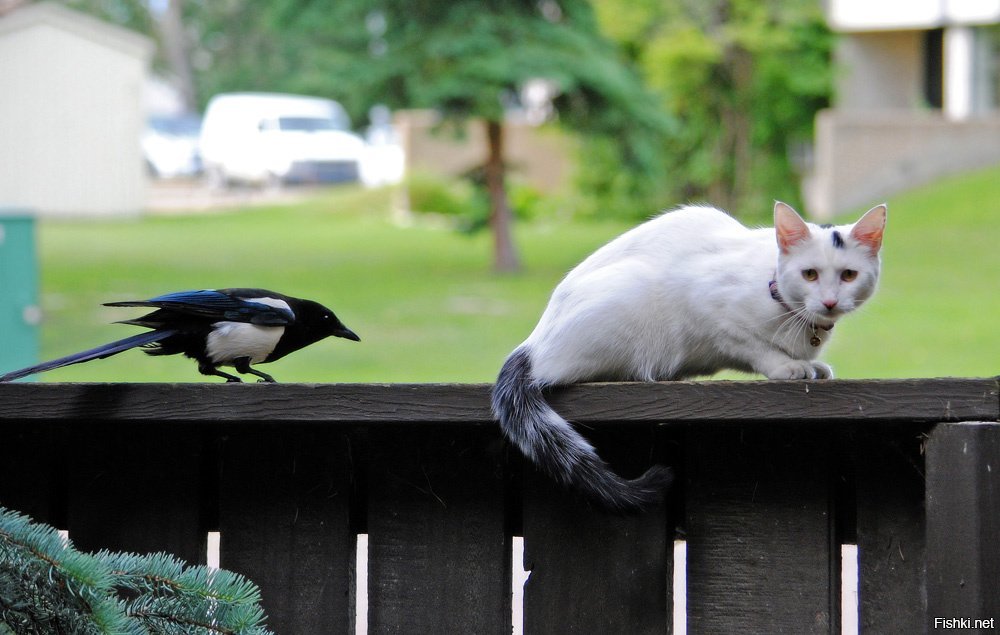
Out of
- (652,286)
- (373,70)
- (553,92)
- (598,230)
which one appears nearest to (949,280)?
(553,92)

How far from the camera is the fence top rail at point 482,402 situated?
5.75 feet

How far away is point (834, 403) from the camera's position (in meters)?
1.77

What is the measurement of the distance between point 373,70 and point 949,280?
23.3ft

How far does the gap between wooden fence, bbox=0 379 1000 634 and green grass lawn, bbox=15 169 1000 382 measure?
3005mm

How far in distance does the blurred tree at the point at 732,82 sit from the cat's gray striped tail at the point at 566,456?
62.1 ft

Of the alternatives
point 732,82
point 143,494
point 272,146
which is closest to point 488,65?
point 732,82

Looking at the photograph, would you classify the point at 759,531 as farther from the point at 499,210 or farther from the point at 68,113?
the point at 68,113

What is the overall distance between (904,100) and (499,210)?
12824 millimetres

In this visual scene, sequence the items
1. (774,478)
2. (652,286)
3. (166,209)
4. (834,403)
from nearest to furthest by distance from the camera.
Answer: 1. (834,403)
2. (774,478)
3. (652,286)
4. (166,209)

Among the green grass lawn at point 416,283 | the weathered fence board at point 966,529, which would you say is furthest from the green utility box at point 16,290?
the weathered fence board at point 966,529

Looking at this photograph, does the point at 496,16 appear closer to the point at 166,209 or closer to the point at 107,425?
the point at 107,425

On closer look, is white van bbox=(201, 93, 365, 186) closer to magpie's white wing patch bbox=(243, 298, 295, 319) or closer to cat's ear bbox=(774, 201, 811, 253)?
magpie's white wing patch bbox=(243, 298, 295, 319)

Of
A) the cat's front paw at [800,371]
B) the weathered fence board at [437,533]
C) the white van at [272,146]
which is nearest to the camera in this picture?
the weathered fence board at [437,533]

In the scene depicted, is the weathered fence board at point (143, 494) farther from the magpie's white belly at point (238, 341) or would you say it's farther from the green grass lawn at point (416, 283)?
the green grass lawn at point (416, 283)
